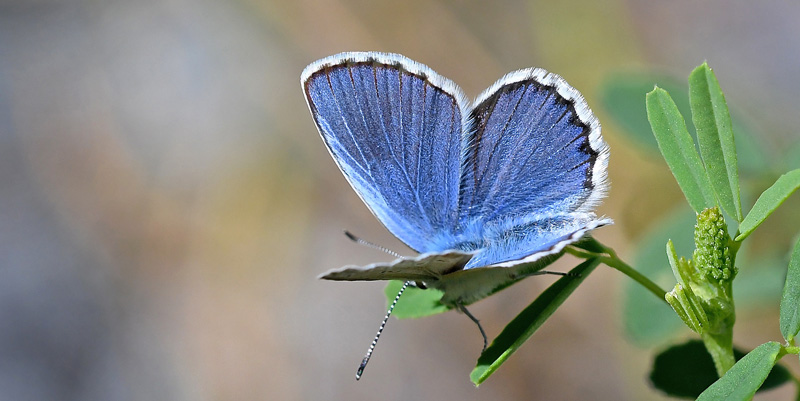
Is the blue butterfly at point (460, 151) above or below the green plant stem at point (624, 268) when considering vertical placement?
above

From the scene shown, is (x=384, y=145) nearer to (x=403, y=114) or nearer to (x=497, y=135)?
(x=403, y=114)

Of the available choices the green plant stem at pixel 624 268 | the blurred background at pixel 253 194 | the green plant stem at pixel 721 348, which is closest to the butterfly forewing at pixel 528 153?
the green plant stem at pixel 624 268

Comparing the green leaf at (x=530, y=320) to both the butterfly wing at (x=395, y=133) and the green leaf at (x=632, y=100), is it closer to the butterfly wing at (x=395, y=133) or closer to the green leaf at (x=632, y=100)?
the butterfly wing at (x=395, y=133)

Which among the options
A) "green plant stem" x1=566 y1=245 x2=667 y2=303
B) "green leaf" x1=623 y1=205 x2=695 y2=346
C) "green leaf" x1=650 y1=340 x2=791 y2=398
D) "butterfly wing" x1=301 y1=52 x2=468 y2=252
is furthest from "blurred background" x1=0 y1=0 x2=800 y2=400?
"green plant stem" x1=566 y1=245 x2=667 y2=303

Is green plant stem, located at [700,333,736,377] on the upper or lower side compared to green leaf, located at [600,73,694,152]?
lower

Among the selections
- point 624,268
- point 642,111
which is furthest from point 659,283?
point 624,268

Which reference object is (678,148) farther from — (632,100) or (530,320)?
(632,100)

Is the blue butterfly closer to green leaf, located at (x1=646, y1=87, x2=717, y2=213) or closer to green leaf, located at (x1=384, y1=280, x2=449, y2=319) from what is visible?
green leaf, located at (x1=384, y1=280, x2=449, y2=319)
